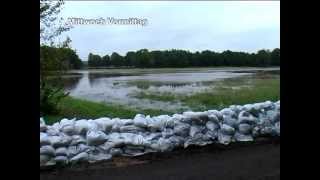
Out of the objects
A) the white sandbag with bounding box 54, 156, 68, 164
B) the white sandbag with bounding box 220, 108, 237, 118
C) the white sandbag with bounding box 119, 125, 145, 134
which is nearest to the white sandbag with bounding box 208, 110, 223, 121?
the white sandbag with bounding box 220, 108, 237, 118

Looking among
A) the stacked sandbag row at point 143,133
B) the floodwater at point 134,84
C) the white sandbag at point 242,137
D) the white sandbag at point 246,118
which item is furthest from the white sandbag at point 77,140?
the white sandbag at point 246,118

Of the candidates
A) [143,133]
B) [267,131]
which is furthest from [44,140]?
[267,131]

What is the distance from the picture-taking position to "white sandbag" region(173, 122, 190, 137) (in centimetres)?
706

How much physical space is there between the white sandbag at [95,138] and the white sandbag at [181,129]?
1010 mm

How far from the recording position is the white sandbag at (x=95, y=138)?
6.54 meters

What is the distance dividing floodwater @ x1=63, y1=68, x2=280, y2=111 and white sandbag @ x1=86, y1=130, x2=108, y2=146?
4.00ft

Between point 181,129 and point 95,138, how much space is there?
48.5 inches

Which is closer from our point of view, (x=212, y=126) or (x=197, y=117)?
(x=197, y=117)

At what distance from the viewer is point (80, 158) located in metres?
6.34

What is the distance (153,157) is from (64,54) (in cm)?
264

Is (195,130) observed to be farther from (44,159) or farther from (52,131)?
(44,159)

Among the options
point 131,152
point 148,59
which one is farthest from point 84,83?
point 131,152

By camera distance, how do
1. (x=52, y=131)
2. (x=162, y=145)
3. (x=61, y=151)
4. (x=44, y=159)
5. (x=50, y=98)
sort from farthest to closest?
(x=50, y=98) < (x=162, y=145) < (x=52, y=131) < (x=61, y=151) < (x=44, y=159)
